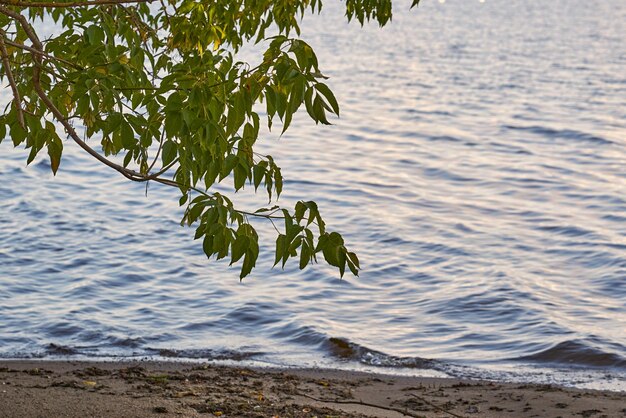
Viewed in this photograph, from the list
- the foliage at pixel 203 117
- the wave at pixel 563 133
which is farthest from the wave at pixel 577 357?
the wave at pixel 563 133

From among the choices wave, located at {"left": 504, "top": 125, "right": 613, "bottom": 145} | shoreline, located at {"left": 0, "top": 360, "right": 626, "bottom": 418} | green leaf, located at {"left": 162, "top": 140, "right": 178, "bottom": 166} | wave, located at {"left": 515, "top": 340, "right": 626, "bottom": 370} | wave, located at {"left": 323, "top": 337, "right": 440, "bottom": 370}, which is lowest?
wave, located at {"left": 323, "top": 337, "right": 440, "bottom": 370}

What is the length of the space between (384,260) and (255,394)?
17.5 ft

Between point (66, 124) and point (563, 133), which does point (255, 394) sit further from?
point (563, 133)

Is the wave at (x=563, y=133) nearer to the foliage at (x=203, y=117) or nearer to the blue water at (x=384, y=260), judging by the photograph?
the blue water at (x=384, y=260)

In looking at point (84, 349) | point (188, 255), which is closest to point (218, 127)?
point (84, 349)

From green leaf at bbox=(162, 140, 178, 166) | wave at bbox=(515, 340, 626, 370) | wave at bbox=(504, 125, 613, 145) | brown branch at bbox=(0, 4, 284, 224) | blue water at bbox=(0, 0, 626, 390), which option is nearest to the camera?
green leaf at bbox=(162, 140, 178, 166)

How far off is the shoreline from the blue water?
1.89 feet

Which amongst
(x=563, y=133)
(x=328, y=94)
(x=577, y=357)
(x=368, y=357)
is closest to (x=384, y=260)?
(x=368, y=357)

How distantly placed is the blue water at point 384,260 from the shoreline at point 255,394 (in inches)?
22.7

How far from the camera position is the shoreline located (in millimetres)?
5719

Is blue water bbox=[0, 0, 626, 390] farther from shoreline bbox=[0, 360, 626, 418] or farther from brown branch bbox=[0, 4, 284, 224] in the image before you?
brown branch bbox=[0, 4, 284, 224]

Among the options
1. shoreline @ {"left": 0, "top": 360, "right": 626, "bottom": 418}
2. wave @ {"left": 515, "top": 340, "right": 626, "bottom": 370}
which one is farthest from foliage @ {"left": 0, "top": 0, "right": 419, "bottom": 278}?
wave @ {"left": 515, "top": 340, "right": 626, "bottom": 370}

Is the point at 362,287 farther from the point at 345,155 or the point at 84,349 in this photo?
the point at 345,155

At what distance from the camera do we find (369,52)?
36688 mm
